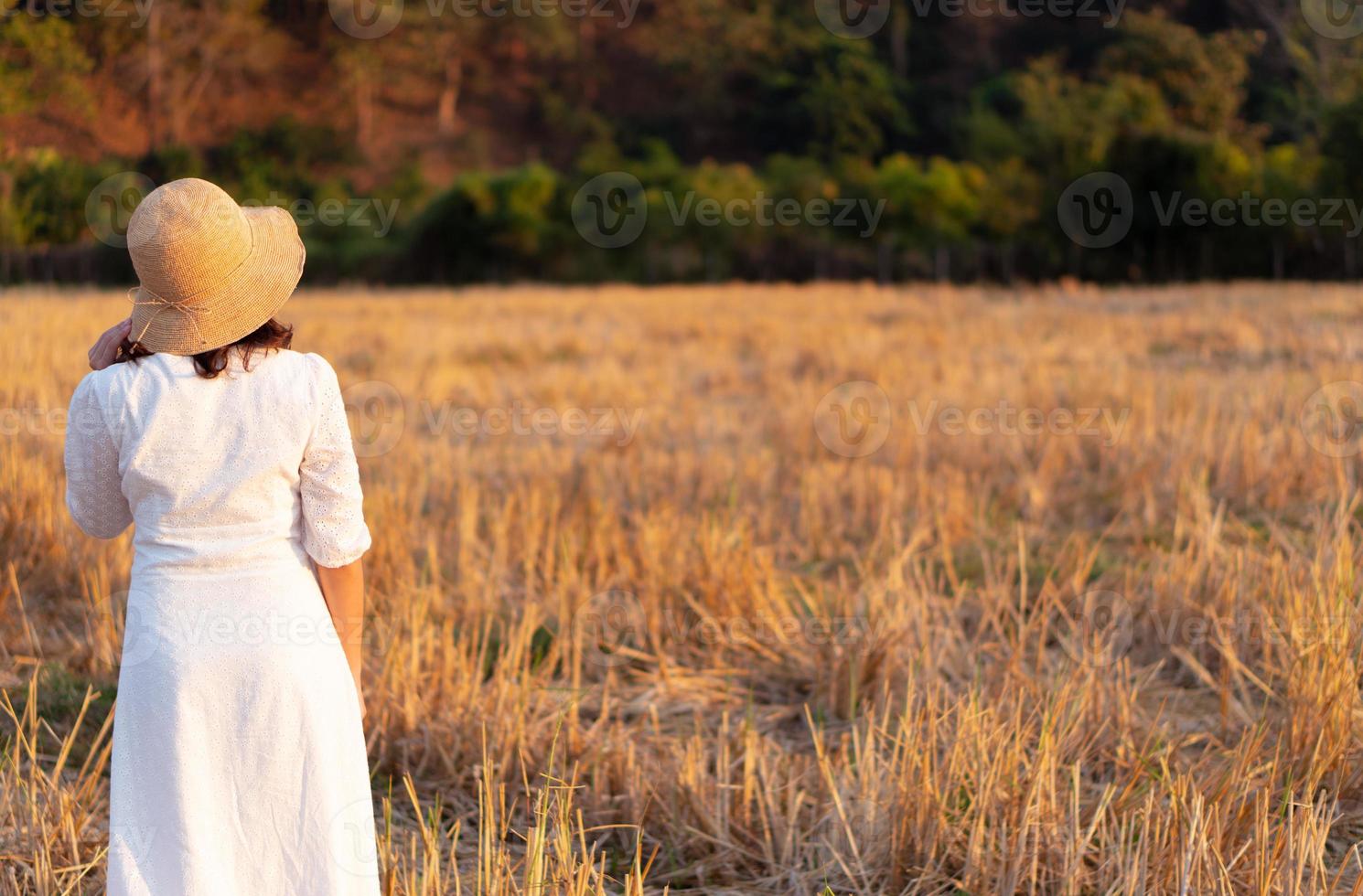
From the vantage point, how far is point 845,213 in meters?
35.5

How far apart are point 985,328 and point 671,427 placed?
22.3ft

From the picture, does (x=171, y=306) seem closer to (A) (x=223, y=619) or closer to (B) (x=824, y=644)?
(A) (x=223, y=619)

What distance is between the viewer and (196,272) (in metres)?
1.84

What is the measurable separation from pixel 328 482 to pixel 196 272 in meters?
0.37

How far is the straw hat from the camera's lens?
1.83 m

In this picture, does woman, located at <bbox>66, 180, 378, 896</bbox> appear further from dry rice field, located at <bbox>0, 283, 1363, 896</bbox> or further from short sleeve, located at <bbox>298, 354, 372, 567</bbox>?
dry rice field, located at <bbox>0, 283, 1363, 896</bbox>

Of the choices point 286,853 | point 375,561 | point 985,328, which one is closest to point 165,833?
point 286,853

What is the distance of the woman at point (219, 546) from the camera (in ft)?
6.13

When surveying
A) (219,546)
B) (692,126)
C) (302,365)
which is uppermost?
(692,126)

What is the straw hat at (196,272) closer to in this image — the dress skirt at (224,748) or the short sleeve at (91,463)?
the short sleeve at (91,463)

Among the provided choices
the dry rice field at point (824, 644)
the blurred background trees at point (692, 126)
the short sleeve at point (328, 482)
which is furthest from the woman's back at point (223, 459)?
the blurred background trees at point (692, 126)

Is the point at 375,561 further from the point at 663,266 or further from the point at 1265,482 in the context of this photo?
the point at 663,266

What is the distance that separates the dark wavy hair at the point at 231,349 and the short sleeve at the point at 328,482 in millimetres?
62

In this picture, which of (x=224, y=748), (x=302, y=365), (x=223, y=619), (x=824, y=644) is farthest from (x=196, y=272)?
(x=824, y=644)
